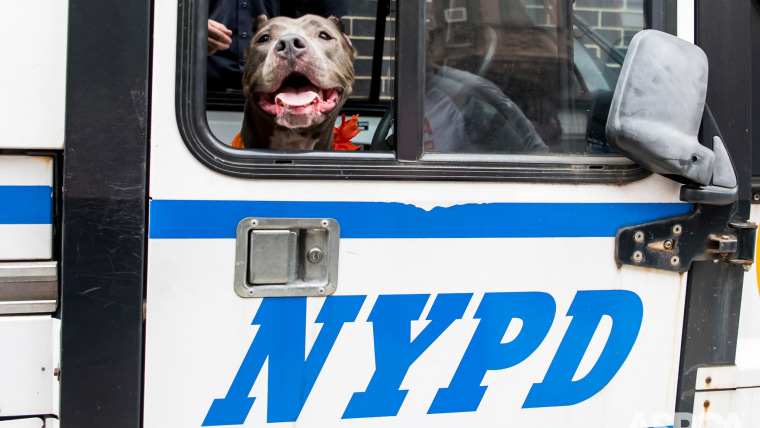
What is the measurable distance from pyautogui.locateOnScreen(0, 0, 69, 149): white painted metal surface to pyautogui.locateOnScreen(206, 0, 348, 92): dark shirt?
850 millimetres

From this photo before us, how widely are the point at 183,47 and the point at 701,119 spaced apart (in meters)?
1.10

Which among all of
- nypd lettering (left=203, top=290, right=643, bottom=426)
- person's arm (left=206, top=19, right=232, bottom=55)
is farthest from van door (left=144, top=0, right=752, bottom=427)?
person's arm (left=206, top=19, right=232, bottom=55)

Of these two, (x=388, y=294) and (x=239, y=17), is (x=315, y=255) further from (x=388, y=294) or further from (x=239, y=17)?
(x=239, y=17)

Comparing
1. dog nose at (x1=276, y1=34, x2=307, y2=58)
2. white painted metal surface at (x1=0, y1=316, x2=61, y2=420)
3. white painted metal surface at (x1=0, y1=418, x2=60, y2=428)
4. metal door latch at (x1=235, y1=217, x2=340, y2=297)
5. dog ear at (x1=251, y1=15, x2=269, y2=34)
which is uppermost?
dog ear at (x1=251, y1=15, x2=269, y2=34)

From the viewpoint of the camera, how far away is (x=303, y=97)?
1560 millimetres

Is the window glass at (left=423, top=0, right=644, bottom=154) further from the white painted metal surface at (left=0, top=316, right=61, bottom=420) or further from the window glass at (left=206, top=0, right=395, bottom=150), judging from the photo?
the white painted metal surface at (left=0, top=316, right=61, bottom=420)

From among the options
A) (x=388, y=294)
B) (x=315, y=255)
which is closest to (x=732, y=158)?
(x=388, y=294)

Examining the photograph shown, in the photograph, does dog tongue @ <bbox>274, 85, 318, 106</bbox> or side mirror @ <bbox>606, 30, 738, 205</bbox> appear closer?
side mirror @ <bbox>606, 30, 738, 205</bbox>

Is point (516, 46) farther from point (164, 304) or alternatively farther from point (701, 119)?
point (164, 304)

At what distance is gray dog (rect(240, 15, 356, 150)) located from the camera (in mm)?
1541

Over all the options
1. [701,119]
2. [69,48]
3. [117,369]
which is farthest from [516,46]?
[117,369]

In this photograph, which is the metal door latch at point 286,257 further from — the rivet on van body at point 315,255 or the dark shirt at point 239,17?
the dark shirt at point 239,17

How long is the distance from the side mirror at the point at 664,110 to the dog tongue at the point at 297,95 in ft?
2.31

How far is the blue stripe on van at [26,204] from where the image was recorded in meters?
1.17
